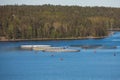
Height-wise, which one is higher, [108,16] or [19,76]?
[108,16]

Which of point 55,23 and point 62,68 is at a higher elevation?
point 55,23

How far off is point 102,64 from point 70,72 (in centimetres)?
156

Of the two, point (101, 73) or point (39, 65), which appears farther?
Answer: point (39, 65)

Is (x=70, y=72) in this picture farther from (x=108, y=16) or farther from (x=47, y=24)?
(x=47, y=24)

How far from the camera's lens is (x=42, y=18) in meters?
18.8

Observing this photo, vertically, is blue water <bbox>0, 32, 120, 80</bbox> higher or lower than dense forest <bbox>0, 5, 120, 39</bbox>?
lower

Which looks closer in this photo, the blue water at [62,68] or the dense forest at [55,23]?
the blue water at [62,68]

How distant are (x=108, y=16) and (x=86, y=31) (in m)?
5.18

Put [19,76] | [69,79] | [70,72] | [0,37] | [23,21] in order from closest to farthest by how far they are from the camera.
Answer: [69,79] → [19,76] → [70,72] → [0,37] → [23,21]

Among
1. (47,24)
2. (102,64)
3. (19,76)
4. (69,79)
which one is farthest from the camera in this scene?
(47,24)

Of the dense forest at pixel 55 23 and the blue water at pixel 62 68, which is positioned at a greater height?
the dense forest at pixel 55 23

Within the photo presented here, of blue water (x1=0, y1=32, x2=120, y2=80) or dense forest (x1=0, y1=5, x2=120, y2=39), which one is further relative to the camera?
dense forest (x1=0, y1=5, x2=120, y2=39)

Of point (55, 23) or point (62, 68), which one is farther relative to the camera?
point (55, 23)

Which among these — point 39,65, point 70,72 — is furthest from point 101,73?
point 39,65
